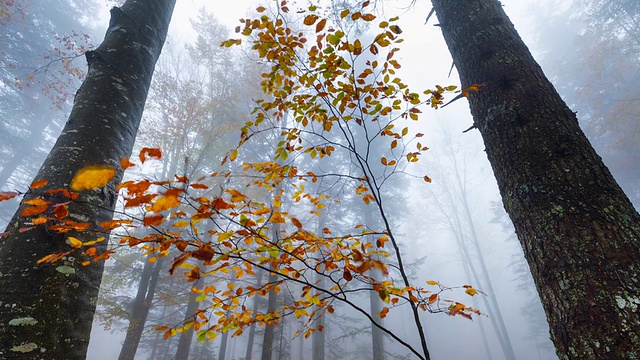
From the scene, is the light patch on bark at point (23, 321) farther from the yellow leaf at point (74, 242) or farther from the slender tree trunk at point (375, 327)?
the slender tree trunk at point (375, 327)

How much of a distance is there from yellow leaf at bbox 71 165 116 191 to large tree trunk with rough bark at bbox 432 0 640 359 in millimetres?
2452

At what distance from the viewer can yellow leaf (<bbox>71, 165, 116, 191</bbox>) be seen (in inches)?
60.9

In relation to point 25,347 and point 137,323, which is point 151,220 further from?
point 137,323

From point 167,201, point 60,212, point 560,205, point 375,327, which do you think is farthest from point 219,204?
point 375,327

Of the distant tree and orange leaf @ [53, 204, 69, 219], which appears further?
the distant tree

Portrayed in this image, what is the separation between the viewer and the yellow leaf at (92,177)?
5.07ft

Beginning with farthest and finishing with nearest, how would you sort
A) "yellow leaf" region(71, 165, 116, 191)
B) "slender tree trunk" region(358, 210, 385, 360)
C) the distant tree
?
the distant tree, "slender tree trunk" region(358, 210, 385, 360), "yellow leaf" region(71, 165, 116, 191)

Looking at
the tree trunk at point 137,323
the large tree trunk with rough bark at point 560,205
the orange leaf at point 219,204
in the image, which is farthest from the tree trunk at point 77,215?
the tree trunk at point 137,323

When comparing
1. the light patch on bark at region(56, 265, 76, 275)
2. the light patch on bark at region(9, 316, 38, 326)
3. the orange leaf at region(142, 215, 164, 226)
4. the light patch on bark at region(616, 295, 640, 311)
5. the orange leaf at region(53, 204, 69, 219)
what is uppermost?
the orange leaf at region(53, 204, 69, 219)

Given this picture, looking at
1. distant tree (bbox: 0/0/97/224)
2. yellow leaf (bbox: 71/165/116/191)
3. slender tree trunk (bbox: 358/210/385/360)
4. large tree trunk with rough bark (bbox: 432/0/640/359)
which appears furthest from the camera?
distant tree (bbox: 0/0/97/224)

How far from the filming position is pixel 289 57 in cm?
232

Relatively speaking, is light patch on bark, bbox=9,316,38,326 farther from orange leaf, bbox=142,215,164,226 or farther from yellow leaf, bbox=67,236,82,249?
orange leaf, bbox=142,215,164,226

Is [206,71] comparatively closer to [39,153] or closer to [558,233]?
[558,233]

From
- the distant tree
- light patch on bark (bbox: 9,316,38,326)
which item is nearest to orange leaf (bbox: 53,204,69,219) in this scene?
light patch on bark (bbox: 9,316,38,326)
